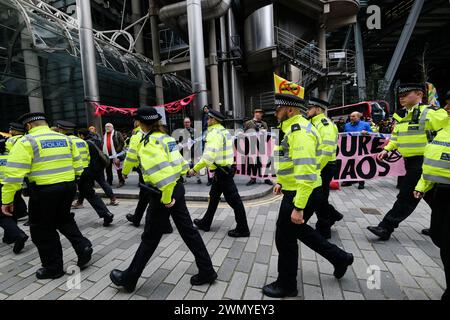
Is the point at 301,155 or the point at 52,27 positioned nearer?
the point at 301,155

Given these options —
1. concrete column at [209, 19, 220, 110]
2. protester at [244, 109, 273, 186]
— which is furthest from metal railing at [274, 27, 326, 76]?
protester at [244, 109, 273, 186]

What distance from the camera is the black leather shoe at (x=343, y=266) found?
258 cm

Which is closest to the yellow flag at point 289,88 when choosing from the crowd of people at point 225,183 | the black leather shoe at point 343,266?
the crowd of people at point 225,183

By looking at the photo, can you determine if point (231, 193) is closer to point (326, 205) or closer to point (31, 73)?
point (326, 205)

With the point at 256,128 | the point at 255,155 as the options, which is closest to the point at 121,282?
the point at 255,155

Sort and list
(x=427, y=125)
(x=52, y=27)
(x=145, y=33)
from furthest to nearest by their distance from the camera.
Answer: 1. (x=145, y=33)
2. (x=52, y=27)
3. (x=427, y=125)

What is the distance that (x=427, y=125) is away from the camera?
316 centimetres

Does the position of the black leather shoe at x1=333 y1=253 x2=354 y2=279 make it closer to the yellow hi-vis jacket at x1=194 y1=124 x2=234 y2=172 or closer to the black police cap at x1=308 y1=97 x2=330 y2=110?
the yellow hi-vis jacket at x1=194 y1=124 x2=234 y2=172

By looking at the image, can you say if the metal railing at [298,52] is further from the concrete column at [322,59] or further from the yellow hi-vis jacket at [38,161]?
the yellow hi-vis jacket at [38,161]

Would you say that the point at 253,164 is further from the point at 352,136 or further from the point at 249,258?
the point at 249,258

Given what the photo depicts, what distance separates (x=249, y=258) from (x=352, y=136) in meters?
4.65

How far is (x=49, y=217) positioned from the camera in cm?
289
